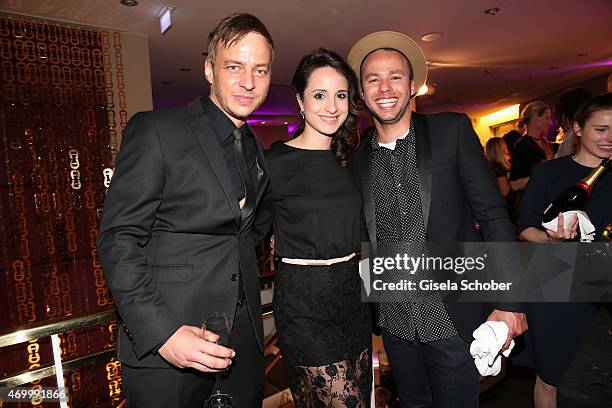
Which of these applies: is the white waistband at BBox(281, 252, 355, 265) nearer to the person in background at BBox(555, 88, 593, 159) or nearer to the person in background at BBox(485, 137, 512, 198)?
the person in background at BBox(555, 88, 593, 159)

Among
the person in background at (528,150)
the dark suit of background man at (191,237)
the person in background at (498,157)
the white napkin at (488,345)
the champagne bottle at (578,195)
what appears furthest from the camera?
the person in background at (498,157)

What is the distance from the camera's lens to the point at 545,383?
7.98 ft

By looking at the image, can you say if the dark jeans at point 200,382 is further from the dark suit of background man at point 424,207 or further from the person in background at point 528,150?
the person in background at point 528,150

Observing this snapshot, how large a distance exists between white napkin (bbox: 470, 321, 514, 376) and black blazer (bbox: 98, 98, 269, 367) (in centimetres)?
98

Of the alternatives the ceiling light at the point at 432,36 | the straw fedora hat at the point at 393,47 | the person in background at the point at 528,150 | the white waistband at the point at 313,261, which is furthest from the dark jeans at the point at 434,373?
the ceiling light at the point at 432,36

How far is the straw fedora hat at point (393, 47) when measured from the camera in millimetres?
2057

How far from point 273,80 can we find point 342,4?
13.5ft

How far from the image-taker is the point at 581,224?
2.19m

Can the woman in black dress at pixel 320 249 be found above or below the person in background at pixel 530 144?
below

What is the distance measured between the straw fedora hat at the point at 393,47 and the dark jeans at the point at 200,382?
4.67 feet

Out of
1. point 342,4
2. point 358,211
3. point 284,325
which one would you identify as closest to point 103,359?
point 284,325

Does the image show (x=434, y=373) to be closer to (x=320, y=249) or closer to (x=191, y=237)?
(x=320, y=249)

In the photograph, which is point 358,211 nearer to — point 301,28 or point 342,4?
point 342,4

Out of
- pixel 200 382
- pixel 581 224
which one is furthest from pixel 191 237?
pixel 581 224
